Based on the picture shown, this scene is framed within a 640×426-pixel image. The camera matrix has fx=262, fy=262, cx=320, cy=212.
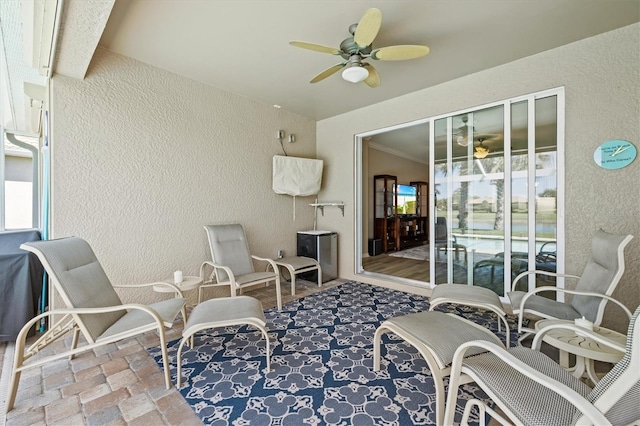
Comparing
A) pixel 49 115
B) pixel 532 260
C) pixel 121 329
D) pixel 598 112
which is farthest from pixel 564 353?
pixel 49 115

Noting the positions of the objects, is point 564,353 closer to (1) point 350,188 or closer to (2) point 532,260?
(2) point 532,260

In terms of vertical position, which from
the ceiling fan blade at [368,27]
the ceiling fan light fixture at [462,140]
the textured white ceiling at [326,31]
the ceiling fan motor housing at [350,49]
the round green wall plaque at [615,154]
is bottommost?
the round green wall plaque at [615,154]

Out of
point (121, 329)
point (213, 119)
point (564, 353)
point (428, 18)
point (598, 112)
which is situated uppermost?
point (428, 18)

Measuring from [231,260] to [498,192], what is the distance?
3312 mm

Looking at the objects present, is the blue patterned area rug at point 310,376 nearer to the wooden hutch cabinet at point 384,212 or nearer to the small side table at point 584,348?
the small side table at point 584,348

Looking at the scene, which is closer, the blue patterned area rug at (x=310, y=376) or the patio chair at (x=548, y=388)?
the patio chair at (x=548, y=388)

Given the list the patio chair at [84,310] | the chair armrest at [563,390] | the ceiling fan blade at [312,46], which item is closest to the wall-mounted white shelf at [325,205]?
the ceiling fan blade at [312,46]

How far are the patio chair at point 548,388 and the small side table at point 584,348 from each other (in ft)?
0.44

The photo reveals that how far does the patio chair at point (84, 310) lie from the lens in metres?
1.60

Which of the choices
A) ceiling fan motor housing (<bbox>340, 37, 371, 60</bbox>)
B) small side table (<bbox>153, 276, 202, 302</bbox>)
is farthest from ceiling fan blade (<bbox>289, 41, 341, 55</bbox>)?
small side table (<bbox>153, 276, 202, 302</bbox>)

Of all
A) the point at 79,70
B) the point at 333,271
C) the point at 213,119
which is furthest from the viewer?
Result: the point at 333,271

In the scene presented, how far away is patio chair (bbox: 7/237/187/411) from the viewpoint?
1.60 m

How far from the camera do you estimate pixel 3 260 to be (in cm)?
223

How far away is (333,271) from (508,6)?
370 centimetres
